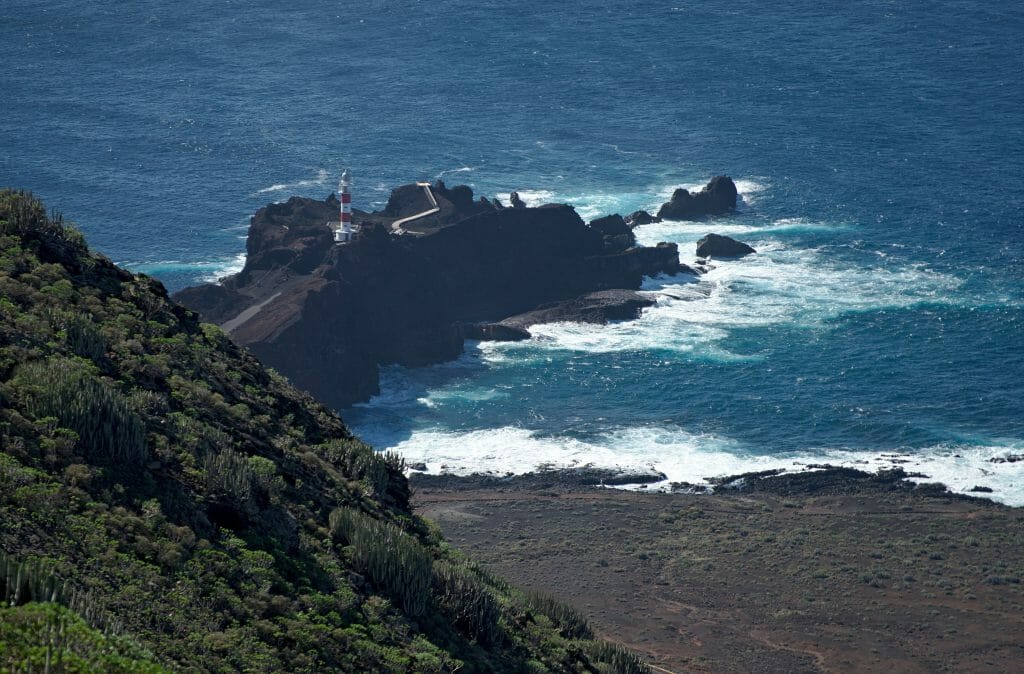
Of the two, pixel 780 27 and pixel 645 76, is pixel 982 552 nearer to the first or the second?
pixel 645 76

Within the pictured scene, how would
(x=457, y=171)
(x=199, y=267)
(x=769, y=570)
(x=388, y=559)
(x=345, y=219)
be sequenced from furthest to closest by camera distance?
1. (x=457, y=171)
2. (x=199, y=267)
3. (x=345, y=219)
4. (x=769, y=570)
5. (x=388, y=559)

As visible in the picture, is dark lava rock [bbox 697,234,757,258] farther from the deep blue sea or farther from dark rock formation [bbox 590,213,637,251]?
dark rock formation [bbox 590,213,637,251]

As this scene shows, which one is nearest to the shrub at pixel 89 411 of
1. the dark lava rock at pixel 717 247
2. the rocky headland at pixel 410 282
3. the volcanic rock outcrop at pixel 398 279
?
the rocky headland at pixel 410 282

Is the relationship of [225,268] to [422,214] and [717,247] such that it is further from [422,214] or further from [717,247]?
[717,247]

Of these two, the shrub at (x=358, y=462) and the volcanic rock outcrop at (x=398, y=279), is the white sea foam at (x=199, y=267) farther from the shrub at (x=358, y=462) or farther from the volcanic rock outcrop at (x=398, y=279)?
the shrub at (x=358, y=462)

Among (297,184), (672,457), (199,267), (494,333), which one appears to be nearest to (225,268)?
(199,267)
